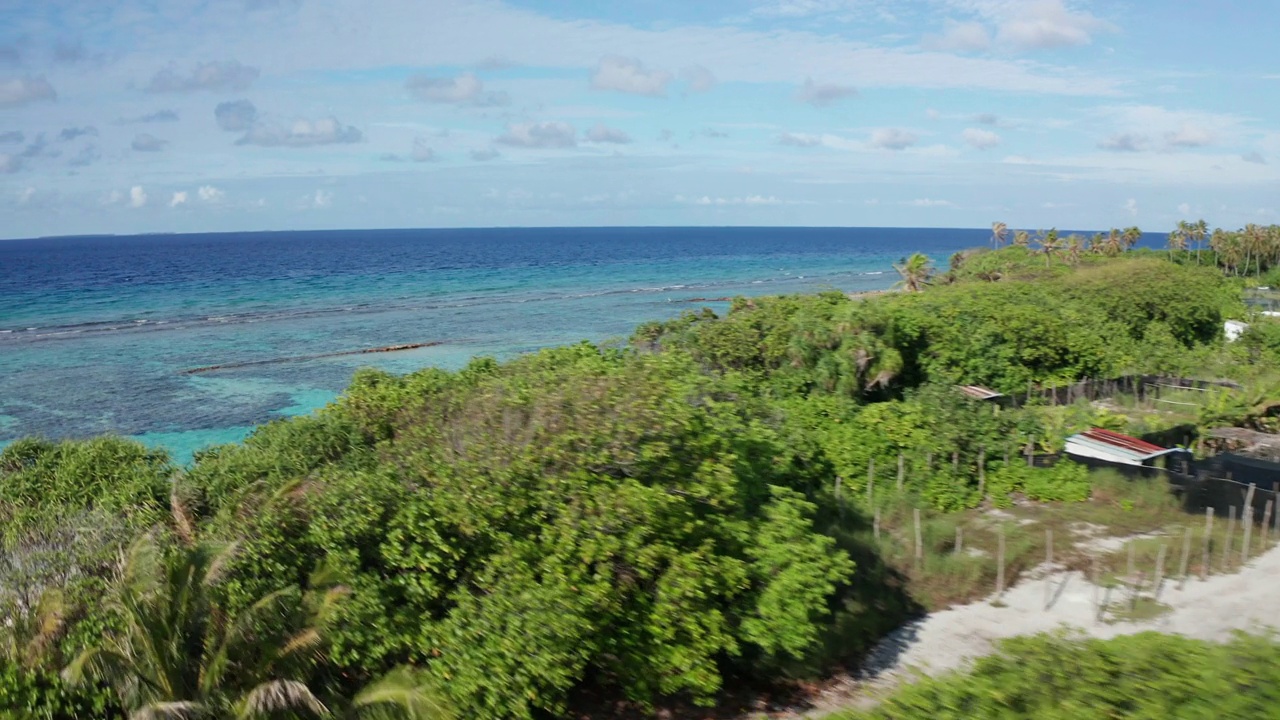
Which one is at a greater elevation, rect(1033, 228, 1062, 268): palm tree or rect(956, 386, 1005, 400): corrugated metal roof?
rect(1033, 228, 1062, 268): palm tree

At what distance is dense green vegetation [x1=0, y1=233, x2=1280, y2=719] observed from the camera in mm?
9328

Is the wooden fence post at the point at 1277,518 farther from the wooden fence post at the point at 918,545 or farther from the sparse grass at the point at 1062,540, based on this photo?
the wooden fence post at the point at 918,545

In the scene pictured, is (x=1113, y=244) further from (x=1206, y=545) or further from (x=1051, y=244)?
(x=1206, y=545)

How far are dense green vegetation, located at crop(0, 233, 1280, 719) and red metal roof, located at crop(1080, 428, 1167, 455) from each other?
7.29ft

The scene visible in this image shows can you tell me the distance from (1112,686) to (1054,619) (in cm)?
871

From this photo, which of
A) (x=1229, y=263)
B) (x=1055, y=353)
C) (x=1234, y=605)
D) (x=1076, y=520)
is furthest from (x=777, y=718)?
(x=1229, y=263)

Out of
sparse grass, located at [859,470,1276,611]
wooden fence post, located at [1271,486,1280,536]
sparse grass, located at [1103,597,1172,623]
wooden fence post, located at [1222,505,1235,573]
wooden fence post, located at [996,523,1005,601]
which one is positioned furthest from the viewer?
wooden fence post, located at [1271,486,1280,536]

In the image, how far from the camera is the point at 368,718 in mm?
9422

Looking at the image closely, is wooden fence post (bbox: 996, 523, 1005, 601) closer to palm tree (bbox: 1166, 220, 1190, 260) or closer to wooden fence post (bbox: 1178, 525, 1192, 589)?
wooden fence post (bbox: 1178, 525, 1192, 589)

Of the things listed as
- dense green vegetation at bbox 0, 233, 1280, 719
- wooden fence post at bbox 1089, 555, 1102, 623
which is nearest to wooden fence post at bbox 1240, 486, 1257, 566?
wooden fence post at bbox 1089, 555, 1102, 623

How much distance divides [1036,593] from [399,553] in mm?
10352

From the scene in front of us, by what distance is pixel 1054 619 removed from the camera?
1448cm

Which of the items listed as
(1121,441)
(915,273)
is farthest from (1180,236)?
(1121,441)

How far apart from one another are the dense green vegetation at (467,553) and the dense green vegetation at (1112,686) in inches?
180
